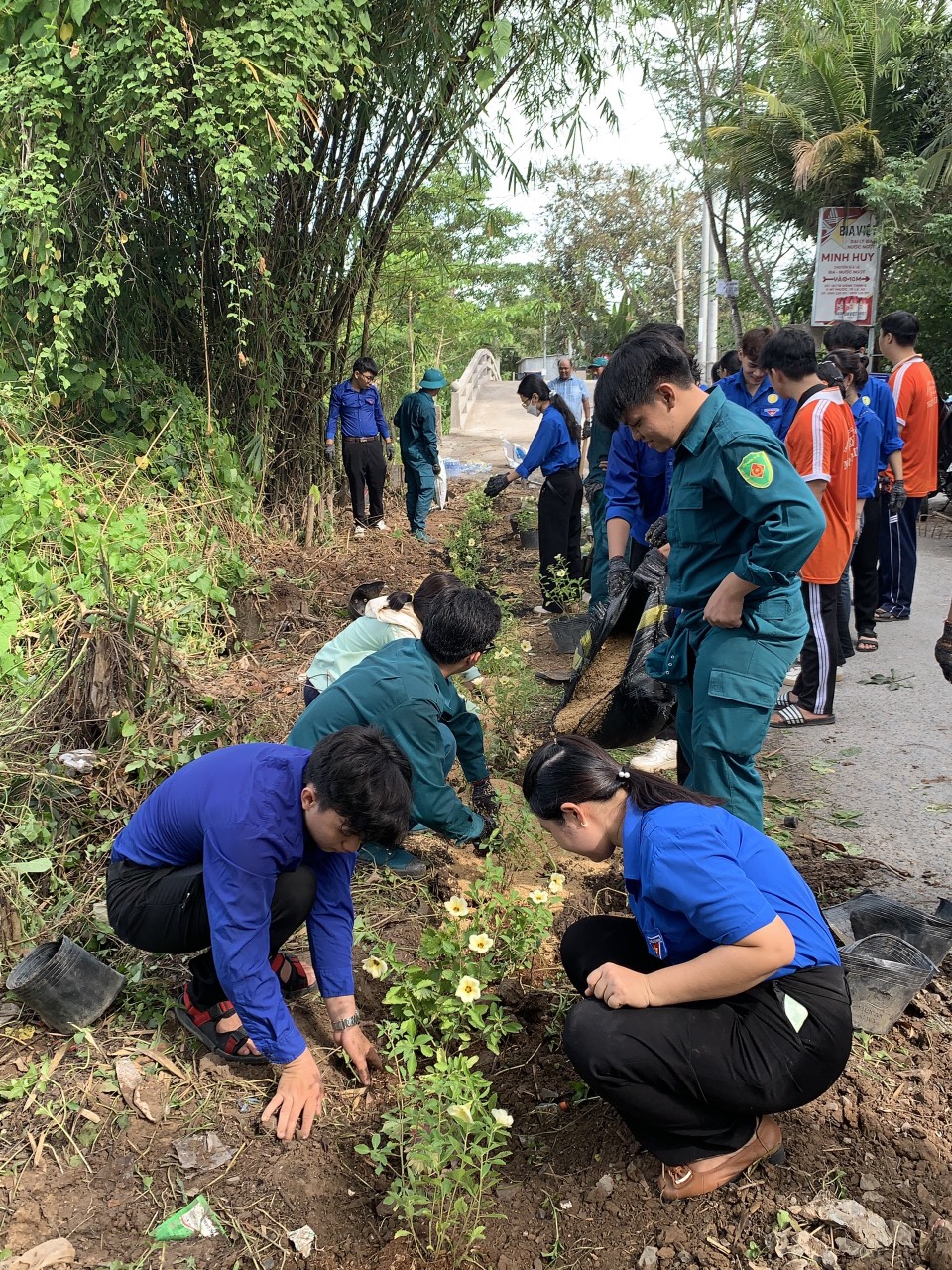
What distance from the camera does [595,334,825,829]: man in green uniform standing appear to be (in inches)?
104

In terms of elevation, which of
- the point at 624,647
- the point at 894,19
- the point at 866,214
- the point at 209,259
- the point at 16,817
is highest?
the point at 894,19

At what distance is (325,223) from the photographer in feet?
26.2

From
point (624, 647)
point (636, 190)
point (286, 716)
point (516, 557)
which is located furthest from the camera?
point (636, 190)

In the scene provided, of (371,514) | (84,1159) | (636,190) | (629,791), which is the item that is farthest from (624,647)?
(636,190)

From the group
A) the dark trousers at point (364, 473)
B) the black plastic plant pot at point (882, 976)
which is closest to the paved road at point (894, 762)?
the black plastic plant pot at point (882, 976)

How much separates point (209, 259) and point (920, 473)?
538cm

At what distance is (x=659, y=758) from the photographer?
178 inches

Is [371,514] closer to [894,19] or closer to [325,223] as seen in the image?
[325,223]

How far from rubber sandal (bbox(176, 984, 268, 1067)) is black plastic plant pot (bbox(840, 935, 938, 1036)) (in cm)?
165

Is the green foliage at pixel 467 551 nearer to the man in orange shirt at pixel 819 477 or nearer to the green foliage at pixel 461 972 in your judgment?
the man in orange shirt at pixel 819 477

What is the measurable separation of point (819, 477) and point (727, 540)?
2.05m

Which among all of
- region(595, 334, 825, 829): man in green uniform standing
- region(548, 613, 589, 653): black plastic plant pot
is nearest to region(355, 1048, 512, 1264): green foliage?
region(595, 334, 825, 829): man in green uniform standing

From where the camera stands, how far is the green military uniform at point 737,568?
8.61 ft

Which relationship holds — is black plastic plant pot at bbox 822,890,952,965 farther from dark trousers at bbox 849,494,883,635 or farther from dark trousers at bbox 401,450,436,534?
dark trousers at bbox 401,450,436,534
